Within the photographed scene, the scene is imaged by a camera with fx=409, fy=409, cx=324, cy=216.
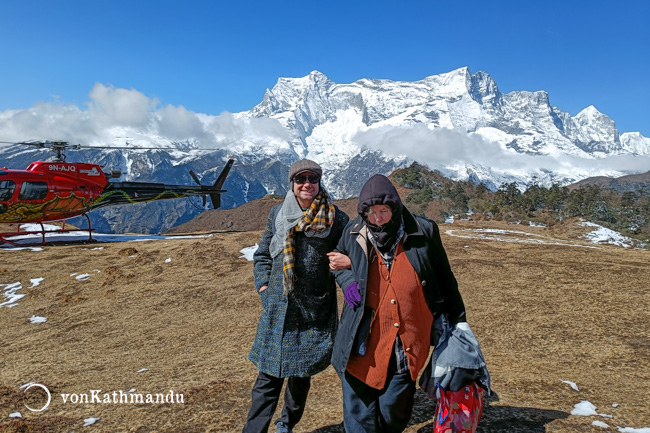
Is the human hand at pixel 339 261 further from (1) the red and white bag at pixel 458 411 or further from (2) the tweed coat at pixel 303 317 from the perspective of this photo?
(1) the red and white bag at pixel 458 411

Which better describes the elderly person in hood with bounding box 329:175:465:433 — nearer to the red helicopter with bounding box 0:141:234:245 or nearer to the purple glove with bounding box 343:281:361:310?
the purple glove with bounding box 343:281:361:310

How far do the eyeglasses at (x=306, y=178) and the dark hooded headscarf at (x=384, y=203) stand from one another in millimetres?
587

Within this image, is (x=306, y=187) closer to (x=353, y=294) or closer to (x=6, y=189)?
(x=353, y=294)

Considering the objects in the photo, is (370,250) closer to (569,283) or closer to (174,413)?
(174,413)

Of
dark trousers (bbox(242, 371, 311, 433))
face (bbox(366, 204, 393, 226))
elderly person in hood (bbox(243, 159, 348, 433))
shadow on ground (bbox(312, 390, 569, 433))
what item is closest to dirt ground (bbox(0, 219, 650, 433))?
shadow on ground (bbox(312, 390, 569, 433))

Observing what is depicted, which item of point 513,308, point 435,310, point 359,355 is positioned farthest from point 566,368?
point 359,355

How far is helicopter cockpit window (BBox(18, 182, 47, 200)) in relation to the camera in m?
15.8

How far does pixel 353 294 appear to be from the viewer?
2.91 meters

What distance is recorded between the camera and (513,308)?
7090 mm

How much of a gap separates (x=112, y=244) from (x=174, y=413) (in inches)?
560

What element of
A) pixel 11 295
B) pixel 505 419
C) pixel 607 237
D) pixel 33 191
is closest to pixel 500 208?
pixel 607 237

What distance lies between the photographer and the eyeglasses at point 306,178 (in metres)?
3.39

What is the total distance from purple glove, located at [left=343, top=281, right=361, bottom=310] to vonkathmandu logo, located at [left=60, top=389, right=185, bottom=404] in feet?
9.13

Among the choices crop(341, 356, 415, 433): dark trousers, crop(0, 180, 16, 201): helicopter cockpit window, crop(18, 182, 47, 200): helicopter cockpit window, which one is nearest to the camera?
crop(341, 356, 415, 433): dark trousers
